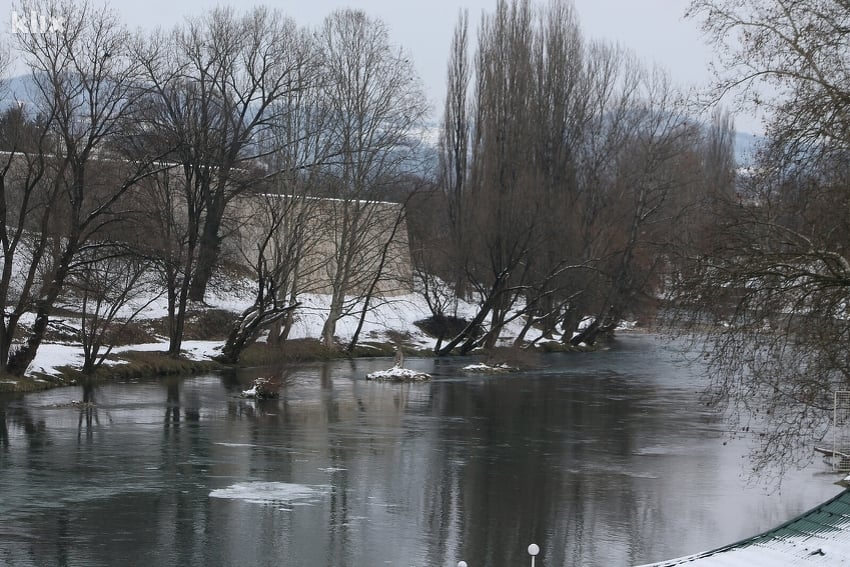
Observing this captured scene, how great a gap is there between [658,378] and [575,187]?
67.2 ft

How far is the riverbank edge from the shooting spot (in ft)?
99.6

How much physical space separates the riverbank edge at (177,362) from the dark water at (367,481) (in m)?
1.46

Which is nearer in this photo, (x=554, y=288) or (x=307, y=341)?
(x=307, y=341)

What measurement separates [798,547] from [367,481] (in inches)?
379

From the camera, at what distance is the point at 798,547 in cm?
964

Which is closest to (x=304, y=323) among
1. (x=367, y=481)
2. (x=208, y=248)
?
(x=208, y=248)

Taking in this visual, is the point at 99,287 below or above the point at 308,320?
above

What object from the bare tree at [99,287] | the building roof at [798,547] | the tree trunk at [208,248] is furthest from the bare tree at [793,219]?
the tree trunk at [208,248]

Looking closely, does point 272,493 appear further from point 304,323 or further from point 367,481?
point 304,323

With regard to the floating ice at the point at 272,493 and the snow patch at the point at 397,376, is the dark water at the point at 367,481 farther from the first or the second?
the snow patch at the point at 397,376

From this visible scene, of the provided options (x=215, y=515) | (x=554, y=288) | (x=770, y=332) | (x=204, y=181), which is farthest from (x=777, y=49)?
(x=554, y=288)

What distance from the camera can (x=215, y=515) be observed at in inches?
595

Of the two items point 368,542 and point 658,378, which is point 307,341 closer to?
point 658,378

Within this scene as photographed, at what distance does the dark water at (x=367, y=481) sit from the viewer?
539 inches
